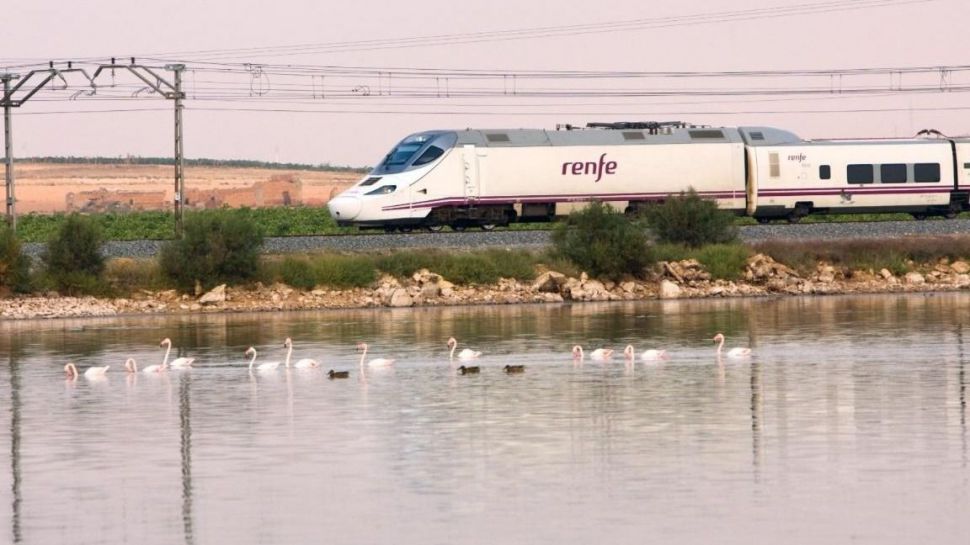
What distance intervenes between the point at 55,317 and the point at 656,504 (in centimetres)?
3462

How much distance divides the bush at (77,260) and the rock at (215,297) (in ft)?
9.35

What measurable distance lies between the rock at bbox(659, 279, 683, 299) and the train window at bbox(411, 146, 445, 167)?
26.8 feet

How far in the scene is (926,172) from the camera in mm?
63781

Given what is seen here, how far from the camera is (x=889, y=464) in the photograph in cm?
2167

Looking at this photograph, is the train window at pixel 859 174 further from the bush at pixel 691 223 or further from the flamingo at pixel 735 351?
the flamingo at pixel 735 351

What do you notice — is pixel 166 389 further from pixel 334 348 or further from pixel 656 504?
pixel 656 504

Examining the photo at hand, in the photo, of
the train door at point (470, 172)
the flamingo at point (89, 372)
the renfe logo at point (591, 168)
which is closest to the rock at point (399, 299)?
the train door at point (470, 172)

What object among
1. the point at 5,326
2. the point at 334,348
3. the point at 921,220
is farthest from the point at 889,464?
the point at 921,220

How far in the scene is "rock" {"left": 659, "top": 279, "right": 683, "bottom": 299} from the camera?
2184 inches

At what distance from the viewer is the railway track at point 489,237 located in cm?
5653

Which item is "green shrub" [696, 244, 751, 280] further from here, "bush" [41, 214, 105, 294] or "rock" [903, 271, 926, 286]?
"bush" [41, 214, 105, 294]

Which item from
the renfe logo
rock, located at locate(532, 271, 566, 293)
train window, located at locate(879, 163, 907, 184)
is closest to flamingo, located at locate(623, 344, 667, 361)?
rock, located at locate(532, 271, 566, 293)

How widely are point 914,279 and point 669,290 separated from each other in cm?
768

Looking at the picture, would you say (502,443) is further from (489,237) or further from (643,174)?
(643,174)
